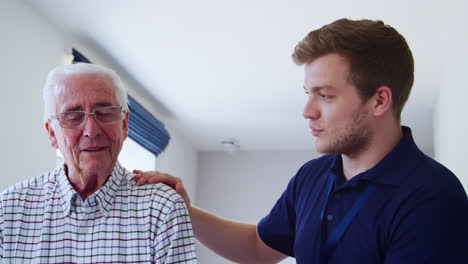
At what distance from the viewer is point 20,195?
1639 millimetres

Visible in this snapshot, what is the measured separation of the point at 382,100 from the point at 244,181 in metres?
5.76

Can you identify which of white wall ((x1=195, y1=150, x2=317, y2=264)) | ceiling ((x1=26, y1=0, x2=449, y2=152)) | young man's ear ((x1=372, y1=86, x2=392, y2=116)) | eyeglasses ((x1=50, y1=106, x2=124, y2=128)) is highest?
ceiling ((x1=26, y1=0, x2=449, y2=152))

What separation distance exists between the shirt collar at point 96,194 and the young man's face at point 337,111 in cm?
62

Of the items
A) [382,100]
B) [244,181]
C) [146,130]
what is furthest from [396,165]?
[244,181]

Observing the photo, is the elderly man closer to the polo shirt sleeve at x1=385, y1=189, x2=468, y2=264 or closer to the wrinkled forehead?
the wrinkled forehead

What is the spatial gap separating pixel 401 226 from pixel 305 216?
1.23ft

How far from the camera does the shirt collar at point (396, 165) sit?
1.54 metres

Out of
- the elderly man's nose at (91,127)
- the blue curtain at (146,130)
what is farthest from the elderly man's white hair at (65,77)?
the blue curtain at (146,130)

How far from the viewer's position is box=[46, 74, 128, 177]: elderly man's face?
5.34 feet

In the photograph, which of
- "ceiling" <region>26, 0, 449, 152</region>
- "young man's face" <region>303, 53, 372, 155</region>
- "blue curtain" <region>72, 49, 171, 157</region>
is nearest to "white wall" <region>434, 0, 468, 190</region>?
"ceiling" <region>26, 0, 449, 152</region>

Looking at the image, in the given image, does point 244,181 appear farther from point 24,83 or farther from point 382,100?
point 382,100

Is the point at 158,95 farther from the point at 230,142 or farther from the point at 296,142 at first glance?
the point at 296,142

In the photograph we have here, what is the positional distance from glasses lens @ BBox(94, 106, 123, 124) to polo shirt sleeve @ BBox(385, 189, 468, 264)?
2.91 feet

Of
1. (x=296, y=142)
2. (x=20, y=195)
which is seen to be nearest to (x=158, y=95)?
(x=296, y=142)
